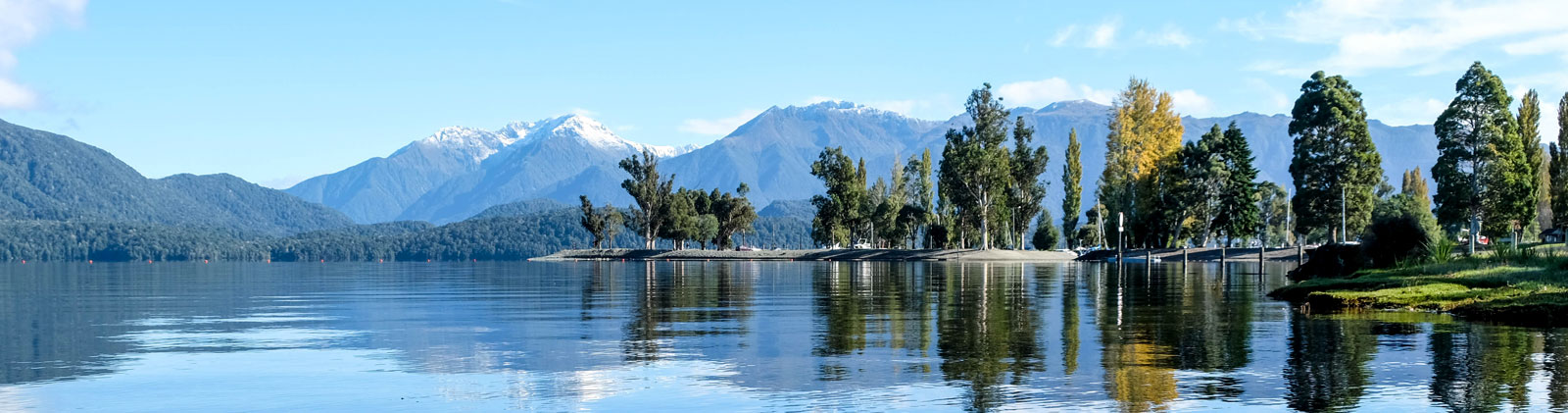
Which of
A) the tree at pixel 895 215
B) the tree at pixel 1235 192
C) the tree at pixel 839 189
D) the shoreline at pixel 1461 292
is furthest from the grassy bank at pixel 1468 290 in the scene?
the tree at pixel 839 189

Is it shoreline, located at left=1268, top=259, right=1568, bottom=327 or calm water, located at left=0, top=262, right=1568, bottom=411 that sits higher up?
shoreline, located at left=1268, top=259, right=1568, bottom=327

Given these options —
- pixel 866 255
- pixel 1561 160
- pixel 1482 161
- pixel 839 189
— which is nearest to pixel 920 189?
pixel 839 189

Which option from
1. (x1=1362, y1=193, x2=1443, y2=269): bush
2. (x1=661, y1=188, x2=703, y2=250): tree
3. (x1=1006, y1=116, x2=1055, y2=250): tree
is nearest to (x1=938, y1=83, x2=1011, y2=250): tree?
(x1=1006, y1=116, x2=1055, y2=250): tree

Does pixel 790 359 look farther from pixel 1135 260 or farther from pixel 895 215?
pixel 895 215

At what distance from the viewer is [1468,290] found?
38656 millimetres

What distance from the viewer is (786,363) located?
2527 cm

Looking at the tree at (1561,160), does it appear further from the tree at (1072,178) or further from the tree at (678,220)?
the tree at (678,220)

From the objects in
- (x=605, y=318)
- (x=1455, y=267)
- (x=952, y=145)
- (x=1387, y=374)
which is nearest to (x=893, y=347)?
(x=1387, y=374)

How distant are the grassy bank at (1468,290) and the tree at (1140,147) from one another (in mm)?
87607

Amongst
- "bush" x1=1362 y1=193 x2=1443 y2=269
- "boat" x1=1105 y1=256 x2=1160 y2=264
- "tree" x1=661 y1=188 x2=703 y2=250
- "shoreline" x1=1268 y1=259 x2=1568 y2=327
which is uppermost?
"tree" x1=661 y1=188 x2=703 y2=250

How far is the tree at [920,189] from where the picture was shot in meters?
180

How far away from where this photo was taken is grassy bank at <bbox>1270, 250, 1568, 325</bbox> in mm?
33844

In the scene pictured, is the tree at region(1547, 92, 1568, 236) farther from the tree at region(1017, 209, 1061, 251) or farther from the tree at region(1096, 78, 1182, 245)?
the tree at region(1017, 209, 1061, 251)

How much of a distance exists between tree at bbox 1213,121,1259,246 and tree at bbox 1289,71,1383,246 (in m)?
9.59
